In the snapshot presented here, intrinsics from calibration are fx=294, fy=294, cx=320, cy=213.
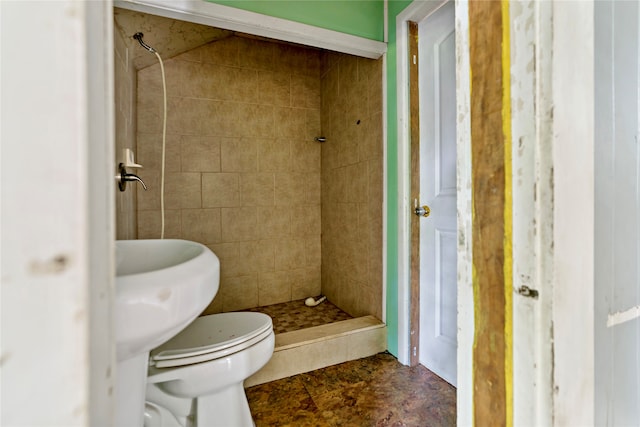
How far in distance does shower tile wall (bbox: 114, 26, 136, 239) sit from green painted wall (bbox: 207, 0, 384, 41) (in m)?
0.54

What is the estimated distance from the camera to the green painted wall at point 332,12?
4.72 ft

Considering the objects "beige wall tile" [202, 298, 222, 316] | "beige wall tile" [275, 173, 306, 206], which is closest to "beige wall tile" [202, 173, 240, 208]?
"beige wall tile" [275, 173, 306, 206]

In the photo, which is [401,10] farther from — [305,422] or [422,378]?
[305,422]

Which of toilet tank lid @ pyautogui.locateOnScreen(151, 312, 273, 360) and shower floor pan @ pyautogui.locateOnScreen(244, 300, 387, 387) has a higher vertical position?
toilet tank lid @ pyautogui.locateOnScreen(151, 312, 273, 360)

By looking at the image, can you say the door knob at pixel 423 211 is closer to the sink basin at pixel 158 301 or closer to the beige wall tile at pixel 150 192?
the sink basin at pixel 158 301

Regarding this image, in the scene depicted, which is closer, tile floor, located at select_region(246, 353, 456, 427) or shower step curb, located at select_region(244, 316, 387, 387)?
tile floor, located at select_region(246, 353, 456, 427)

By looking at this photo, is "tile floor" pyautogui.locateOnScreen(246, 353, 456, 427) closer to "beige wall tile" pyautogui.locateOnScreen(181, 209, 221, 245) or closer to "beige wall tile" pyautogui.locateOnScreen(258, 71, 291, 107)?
"beige wall tile" pyautogui.locateOnScreen(181, 209, 221, 245)

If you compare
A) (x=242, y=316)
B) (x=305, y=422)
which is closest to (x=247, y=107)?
(x=242, y=316)

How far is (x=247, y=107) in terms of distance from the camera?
2346mm

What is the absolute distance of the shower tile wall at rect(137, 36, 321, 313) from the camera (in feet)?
6.97

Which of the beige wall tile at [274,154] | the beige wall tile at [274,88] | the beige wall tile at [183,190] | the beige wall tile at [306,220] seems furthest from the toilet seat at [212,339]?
the beige wall tile at [274,88]

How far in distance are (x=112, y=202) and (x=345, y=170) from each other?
1.95m

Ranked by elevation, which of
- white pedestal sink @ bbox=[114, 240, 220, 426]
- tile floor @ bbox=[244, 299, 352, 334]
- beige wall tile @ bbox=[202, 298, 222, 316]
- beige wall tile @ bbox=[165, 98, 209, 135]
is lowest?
tile floor @ bbox=[244, 299, 352, 334]

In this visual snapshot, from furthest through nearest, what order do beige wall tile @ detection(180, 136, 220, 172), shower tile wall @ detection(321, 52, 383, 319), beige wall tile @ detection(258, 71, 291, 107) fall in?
beige wall tile @ detection(258, 71, 291, 107) < beige wall tile @ detection(180, 136, 220, 172) < shower tile wall @ detection(321, 52, 383, 319)
